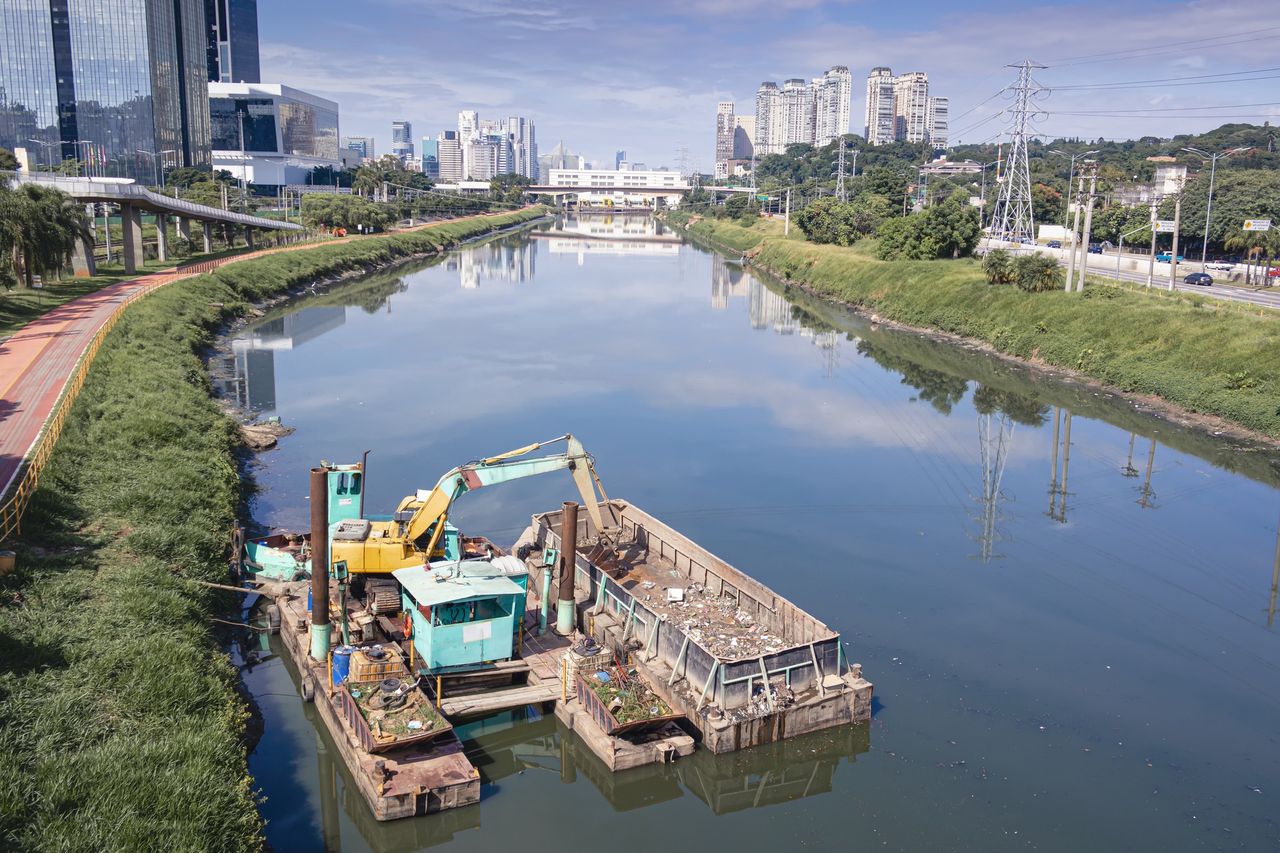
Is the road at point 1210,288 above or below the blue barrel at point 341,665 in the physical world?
above

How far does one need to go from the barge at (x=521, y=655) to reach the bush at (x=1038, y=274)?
36.8 metres

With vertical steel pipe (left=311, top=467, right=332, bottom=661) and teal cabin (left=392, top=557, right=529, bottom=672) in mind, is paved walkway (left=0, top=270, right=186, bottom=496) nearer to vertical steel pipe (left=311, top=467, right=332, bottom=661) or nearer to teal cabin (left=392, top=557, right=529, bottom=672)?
vertical steel pipe (left=311, top=467, right=332, bottom=661)

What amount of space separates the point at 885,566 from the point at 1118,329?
2596 cm

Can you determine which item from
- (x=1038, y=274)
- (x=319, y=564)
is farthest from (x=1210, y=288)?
(x=319, y=564)

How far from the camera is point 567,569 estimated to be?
16828 mm

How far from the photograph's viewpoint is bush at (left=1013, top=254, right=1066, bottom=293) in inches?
1945

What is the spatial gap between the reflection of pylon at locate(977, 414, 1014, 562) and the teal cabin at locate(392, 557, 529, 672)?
471 inches

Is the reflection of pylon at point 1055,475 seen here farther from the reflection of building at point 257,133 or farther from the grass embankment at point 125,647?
the reflection of building at point 257,133

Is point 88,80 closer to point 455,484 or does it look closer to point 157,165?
point 157,165

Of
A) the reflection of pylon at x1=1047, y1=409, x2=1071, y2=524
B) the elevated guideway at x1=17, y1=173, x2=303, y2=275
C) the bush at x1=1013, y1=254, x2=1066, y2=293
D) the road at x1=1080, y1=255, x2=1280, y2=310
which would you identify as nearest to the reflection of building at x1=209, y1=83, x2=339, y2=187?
the elevated guideway at x1=17, y1=173, x2=303, y2=275

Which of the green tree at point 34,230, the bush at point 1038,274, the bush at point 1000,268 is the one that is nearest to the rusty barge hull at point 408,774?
the green tree at point 34,230

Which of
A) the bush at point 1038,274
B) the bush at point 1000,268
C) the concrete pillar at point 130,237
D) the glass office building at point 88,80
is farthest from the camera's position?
the glass office building at point 88,80

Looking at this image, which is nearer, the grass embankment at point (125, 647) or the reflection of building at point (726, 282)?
the grass embankment at point (125, 647)

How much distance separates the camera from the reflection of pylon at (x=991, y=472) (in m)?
23.9
